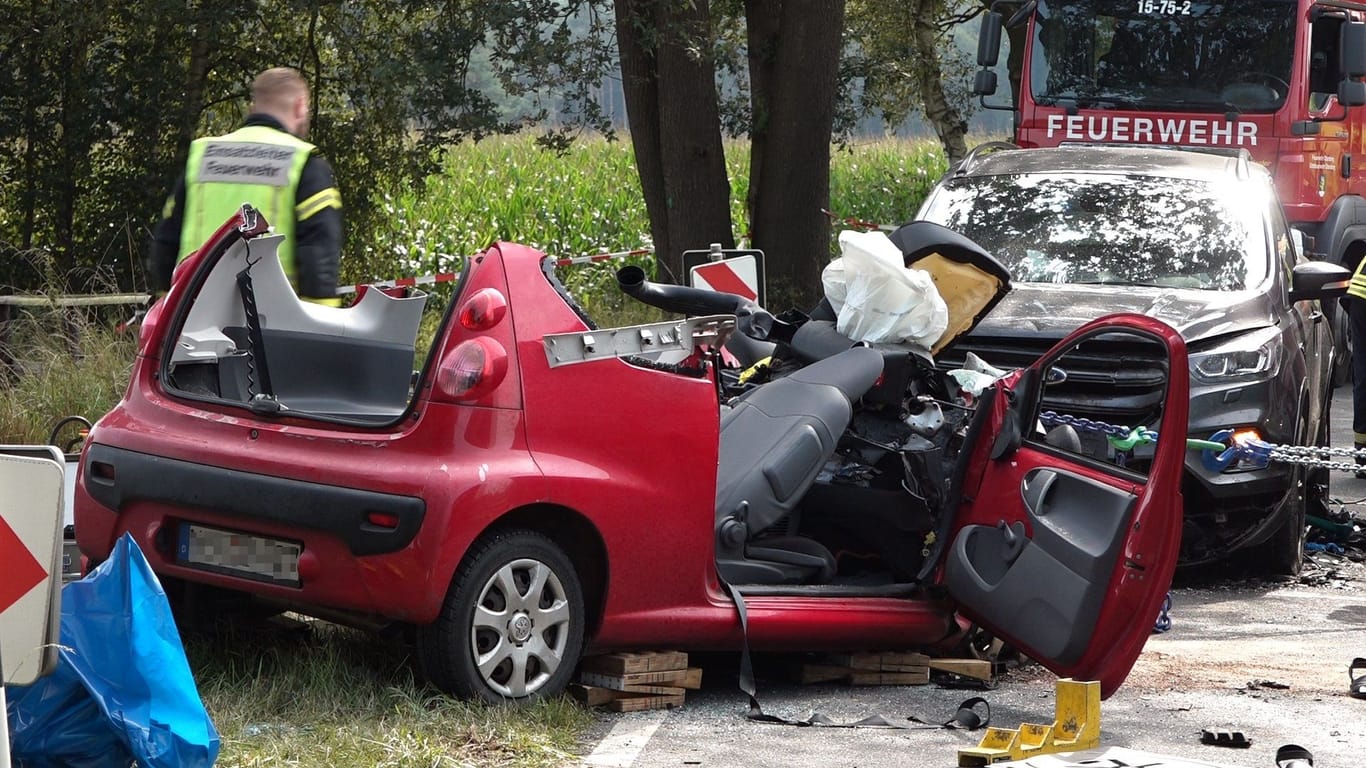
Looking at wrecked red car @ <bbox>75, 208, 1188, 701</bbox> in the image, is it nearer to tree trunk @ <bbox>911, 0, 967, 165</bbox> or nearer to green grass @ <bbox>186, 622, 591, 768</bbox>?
green grass @ <bbox>186, 622, 591, 768</bbox>

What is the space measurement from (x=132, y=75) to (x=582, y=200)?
9732 millimetres

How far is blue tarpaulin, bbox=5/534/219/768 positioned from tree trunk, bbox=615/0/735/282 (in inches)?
340

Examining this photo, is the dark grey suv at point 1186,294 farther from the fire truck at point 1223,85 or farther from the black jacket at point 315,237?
the fire truck at point 1223,85

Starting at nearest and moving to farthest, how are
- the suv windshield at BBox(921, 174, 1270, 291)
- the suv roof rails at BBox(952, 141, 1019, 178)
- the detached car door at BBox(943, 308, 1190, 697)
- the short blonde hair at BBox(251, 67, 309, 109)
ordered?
the detached car door at BBox(943, 308, 1190, 697), the short blonde hair at BBox(251, 67, 309, 109), the suv windshield at BBox(921, 174, 1270, 291), the suv roof rails at BBox(952, 141, 1019, 178)

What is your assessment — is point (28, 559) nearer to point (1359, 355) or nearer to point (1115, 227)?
point (1115, 227)

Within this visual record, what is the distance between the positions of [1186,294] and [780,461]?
3322mm

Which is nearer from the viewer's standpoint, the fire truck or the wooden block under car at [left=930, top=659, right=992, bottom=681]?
the wooden block under car at [left=930, top=659, right=992, bottom=681]

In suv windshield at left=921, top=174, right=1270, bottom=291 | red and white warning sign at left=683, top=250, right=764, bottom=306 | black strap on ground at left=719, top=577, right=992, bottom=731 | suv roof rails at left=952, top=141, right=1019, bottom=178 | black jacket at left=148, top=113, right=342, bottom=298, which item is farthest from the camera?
suv roof rails at left=952, top=141, right=1019, bottom=178

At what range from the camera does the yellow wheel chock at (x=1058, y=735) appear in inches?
198

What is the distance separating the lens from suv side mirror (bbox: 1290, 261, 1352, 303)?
8688mm

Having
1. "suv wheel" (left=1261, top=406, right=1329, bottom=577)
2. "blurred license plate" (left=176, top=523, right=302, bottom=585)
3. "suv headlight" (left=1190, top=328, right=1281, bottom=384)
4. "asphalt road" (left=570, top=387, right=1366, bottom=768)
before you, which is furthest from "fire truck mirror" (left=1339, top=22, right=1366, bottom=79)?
"blurred license plate" (left=176, top=523, right=302, bottom=585)

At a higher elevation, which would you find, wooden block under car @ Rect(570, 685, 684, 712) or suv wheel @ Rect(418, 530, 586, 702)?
suv wheel @ Rect(418, 530, 586, 702)

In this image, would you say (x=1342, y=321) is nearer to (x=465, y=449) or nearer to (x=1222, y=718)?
(x=1222, y=718)

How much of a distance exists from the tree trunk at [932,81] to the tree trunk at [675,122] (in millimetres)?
7638
